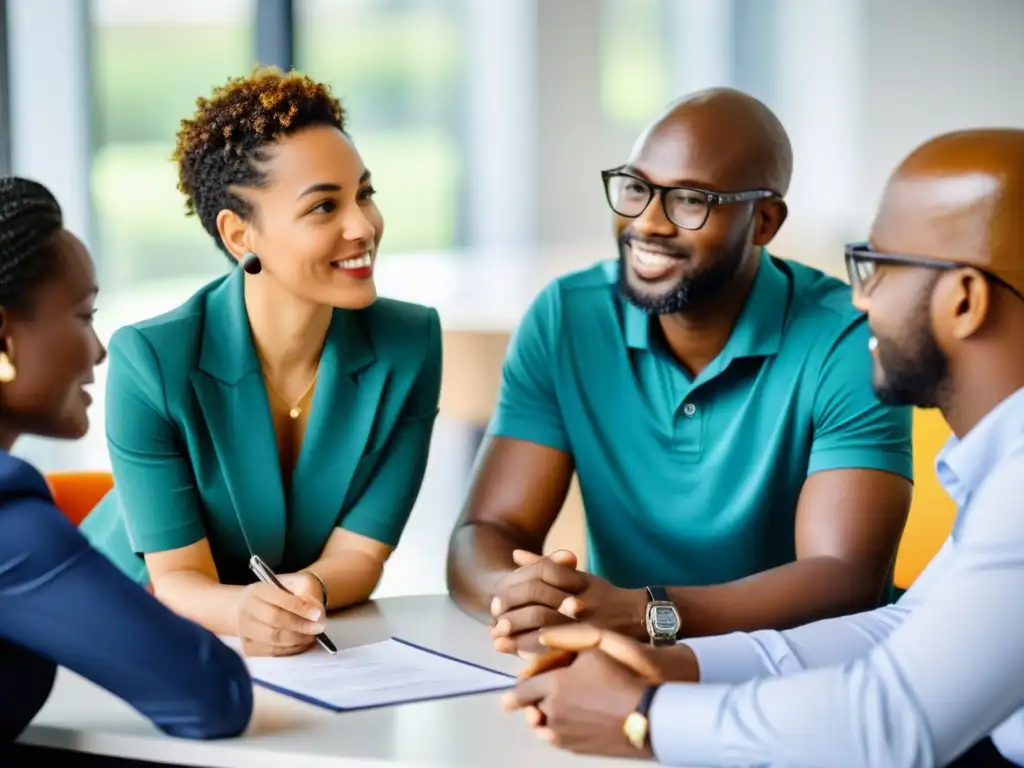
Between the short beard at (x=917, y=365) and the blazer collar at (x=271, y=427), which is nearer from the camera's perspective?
the short beard at (x=917, y=365)

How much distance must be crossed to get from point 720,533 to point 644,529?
0.43 ft

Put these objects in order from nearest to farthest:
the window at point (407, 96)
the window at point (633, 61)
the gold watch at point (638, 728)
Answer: the gold watch at point (638, 728)
the window at point (633, 61)
the window at point (407, 96)

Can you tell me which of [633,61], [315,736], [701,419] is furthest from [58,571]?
[633,61]

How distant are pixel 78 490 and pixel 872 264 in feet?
5.27

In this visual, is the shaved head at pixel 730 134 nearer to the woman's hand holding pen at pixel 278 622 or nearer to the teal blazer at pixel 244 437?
the teal blazer at pixel 244 437

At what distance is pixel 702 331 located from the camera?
2.35 metres

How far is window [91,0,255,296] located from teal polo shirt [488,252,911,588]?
3.58m

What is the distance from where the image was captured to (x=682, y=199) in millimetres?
2268

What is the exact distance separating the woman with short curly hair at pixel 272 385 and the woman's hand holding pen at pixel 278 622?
0.19m

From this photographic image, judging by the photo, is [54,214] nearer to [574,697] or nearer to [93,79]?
[574,697]

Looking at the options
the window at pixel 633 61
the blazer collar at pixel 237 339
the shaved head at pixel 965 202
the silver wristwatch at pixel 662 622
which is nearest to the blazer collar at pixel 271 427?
the blazer collar at pixel 237 339

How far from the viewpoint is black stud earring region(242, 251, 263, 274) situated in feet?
7.23

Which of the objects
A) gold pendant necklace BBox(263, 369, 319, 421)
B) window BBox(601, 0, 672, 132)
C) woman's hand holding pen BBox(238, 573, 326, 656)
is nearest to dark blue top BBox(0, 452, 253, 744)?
woman's hand holding pen BBox(238, 573, 326, 656)

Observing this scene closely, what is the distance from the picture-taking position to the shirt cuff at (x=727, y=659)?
5.52 feet
